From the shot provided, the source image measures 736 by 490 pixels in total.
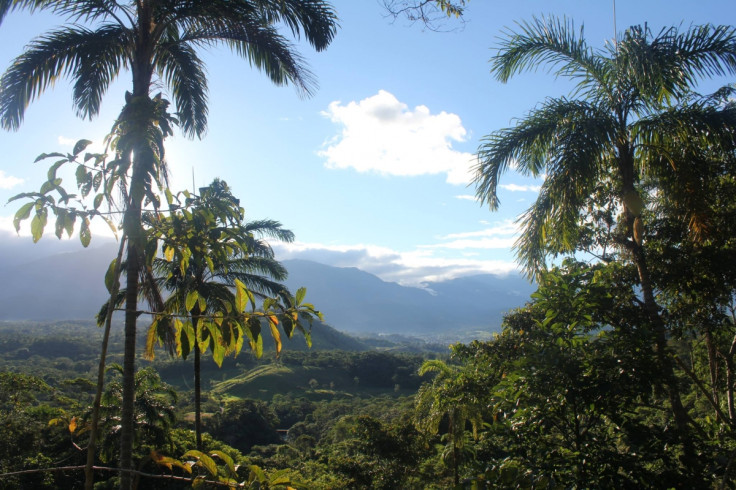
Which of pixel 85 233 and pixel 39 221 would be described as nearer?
pixel 39 221

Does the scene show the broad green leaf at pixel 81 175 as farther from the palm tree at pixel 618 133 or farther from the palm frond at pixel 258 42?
the palm tree at pixel 618 133

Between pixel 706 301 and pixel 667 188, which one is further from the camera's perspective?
pixel 706 301

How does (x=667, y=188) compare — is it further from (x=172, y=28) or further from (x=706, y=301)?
(x=172, y=28)

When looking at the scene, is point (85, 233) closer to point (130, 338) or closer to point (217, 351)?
point (217, 351)

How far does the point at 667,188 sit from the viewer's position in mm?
5719

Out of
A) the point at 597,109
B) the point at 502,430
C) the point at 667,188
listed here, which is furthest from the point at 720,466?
the point at 597,109

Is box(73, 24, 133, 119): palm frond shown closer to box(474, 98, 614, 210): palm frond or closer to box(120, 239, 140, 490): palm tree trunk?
box(120, 239, 140, 490): palm tree trunk

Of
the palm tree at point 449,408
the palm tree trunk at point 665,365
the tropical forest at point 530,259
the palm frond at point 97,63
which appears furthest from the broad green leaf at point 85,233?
the palm tree at point 449,408

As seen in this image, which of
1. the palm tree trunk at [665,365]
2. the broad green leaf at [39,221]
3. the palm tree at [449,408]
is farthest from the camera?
the palm tree at [449,408]

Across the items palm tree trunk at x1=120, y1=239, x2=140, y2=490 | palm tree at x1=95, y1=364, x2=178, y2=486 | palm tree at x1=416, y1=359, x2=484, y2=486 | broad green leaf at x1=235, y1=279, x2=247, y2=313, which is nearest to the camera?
broad green leaf at x1=235, y1=279, x2=247, y2=313

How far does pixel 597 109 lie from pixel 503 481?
4929 mm

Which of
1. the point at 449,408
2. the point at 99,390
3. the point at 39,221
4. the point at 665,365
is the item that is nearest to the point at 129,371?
the point at 99,390

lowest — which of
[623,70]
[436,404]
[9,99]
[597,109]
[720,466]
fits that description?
[436,404]

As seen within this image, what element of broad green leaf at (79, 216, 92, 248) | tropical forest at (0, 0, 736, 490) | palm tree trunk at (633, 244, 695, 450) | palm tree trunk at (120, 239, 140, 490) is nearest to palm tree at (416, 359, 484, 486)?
tropical forest at (0, 0, 736, 490)
